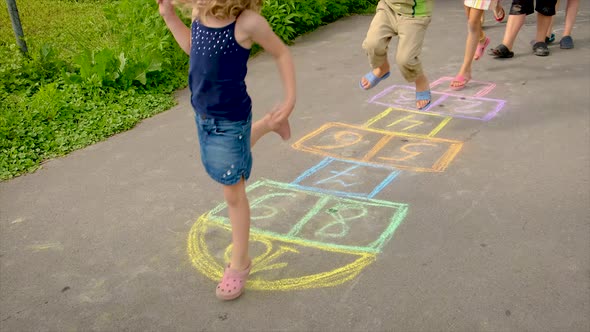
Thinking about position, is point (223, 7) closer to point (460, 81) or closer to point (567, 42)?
point (460, 81)

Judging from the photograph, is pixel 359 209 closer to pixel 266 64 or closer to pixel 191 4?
pixel 191 4

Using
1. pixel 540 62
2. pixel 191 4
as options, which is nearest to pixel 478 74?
pixel 540 62

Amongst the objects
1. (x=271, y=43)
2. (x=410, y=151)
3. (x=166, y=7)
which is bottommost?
(x=410, y=151)

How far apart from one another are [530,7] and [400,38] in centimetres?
208

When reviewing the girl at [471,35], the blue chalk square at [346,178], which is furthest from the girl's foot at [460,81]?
the blue chalk square at [346,178]

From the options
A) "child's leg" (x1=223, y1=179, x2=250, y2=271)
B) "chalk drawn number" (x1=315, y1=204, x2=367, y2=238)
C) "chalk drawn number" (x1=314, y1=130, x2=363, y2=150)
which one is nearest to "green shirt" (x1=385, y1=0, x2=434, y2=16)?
"chalk drawn number" (x1=314, y1=130, x2=363, y2=150)

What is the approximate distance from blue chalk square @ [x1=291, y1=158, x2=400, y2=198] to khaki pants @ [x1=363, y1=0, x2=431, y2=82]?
37.8 inches

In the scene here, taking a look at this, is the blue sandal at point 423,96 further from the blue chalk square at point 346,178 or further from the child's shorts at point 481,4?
the blue chalk square at point 346,178

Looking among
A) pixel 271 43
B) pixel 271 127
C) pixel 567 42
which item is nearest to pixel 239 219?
pixel 271 127

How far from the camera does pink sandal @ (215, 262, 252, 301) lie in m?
2.60

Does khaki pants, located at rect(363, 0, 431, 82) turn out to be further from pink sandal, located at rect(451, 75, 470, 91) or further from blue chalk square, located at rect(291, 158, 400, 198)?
blue chalk square, located at rect(291, 158, 400, 198)

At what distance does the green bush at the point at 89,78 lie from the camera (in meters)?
4.46

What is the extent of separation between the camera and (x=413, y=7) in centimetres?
423

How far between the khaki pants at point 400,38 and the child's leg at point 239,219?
219 centimetres
